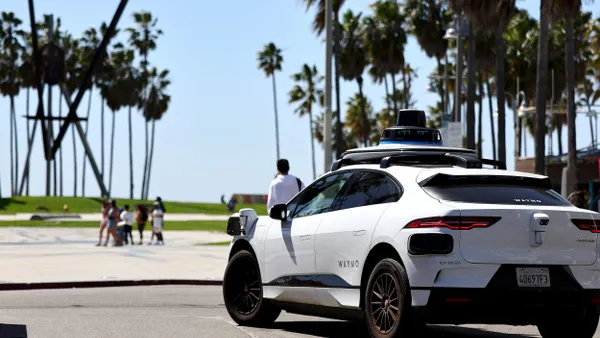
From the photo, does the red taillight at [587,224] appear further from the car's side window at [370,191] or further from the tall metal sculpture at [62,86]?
the tall metal sculpture at [62,86]

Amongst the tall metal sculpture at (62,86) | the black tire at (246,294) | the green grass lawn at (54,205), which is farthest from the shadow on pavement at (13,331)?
the green grass lawn at (54,205)

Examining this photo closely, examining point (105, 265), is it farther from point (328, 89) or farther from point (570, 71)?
point (570, 71)

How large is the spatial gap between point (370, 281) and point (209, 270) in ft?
45.3

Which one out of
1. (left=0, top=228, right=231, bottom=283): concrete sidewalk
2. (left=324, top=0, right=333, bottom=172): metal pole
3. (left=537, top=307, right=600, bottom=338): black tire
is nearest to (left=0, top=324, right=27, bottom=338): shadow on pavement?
(left=537, top=307, right=600, bottom=338): black tire

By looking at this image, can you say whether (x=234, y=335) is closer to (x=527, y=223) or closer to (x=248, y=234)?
(x=248, y=234)

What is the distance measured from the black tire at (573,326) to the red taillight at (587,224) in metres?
0.66

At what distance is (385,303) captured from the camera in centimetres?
980

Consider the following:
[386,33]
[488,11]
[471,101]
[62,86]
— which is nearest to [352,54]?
[386,33]

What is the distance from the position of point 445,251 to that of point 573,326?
1827 millimetres

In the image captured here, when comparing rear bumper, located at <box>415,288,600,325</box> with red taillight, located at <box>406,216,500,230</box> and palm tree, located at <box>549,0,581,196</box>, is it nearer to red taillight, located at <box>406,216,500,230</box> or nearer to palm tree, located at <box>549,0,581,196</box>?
red taillight, located at <box>406,216,500,230</box>

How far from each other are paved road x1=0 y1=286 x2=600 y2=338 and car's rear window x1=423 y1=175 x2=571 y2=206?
2.13 metres

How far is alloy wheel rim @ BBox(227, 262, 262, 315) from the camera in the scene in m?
12.3

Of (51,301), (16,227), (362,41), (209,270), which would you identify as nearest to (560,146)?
(362,41)

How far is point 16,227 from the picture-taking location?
56688 millimetres
